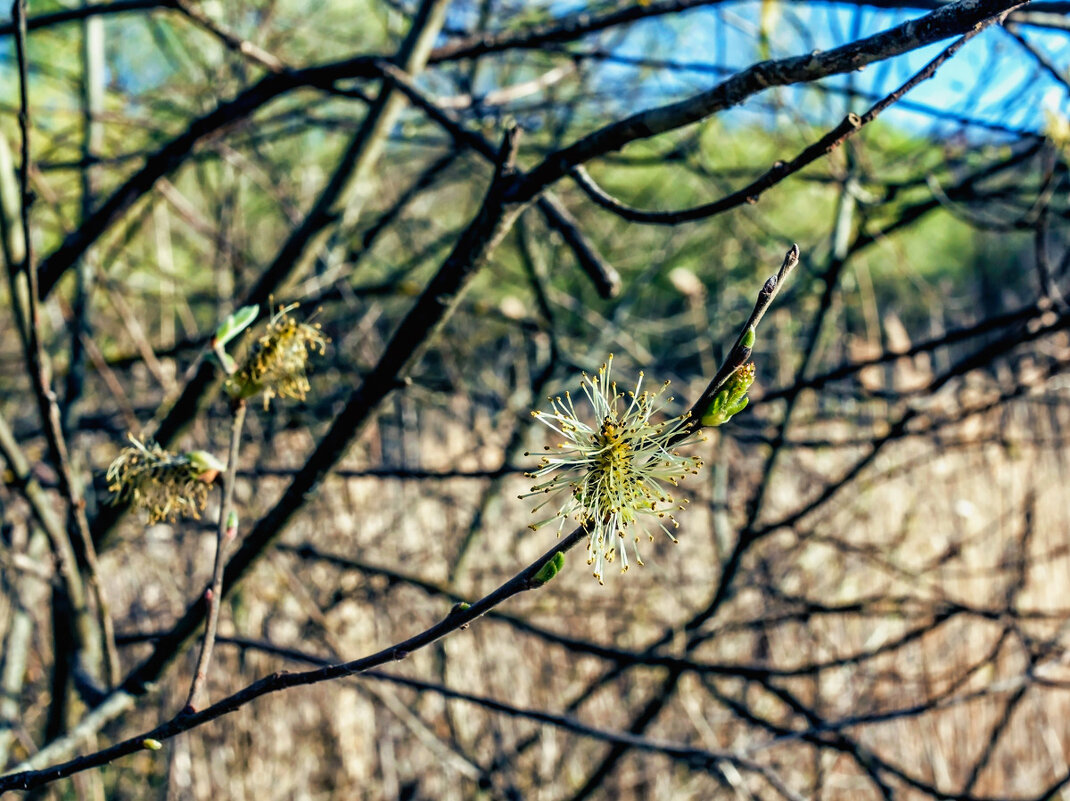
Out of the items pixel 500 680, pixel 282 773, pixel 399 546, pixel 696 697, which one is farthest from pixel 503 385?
pixel 282 773

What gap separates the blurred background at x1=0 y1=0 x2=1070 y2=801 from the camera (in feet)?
6.04

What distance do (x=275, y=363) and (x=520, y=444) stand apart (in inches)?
65.3

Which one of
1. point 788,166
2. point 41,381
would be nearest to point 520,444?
point 41,381

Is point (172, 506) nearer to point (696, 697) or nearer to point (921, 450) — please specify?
point (696, 697)

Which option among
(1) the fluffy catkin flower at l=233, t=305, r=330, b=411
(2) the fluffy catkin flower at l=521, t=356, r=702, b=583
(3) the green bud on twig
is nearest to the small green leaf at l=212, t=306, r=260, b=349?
(1) the fluffy catkin flower at l=233, t=305, r=330, b=411

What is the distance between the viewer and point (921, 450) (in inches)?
171

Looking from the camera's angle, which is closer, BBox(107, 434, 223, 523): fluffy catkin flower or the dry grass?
BBox(107, 434, 223, 523): fluffy catkin flower

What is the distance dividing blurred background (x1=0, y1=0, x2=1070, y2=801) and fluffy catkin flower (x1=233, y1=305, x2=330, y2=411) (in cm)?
48

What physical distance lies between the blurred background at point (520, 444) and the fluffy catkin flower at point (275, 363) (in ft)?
1.59

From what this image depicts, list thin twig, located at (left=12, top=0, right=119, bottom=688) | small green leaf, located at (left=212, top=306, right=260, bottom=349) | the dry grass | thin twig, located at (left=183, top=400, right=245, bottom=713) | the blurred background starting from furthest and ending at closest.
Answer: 1. the dry grass
2. the blurred background
3. thin twig, located at (left=12, top=0, right=119, bottom=688)
4. small green leaf, located at (left=212, top=306, right=260, bottom=349)
5. thin twig, located at (left=183, top=400, right=245, bottom=713)

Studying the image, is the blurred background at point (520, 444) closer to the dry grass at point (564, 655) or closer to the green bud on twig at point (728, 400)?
the dry grass at point (564, 655)

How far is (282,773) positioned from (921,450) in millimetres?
3264

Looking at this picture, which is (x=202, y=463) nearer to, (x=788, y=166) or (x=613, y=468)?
(x=613, y=468)

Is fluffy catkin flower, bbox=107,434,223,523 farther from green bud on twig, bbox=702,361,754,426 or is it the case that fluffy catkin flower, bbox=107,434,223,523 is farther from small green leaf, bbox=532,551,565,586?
green bud on twig, bbox=702,361,754,426
